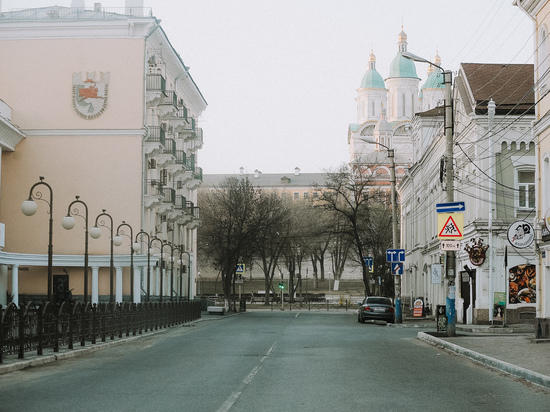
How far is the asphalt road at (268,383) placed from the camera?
36.7ft

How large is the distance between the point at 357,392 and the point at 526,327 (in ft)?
76.5

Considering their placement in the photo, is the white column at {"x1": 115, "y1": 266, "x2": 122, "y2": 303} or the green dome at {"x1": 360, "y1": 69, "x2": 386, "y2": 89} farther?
the green dome at {"x1": 360, "y1": 69, "x2": 386, "y2": 89}

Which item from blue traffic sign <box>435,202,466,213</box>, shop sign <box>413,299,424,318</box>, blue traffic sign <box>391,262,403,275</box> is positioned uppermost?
blue traffic sign <box>435,202,466,213</box>

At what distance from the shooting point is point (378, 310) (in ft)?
139

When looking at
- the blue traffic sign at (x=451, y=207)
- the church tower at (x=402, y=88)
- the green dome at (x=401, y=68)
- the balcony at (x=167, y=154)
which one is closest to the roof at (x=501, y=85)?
the blue traffic sign at (x=451, y=207)

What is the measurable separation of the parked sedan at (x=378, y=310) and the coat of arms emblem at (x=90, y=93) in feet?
69.8

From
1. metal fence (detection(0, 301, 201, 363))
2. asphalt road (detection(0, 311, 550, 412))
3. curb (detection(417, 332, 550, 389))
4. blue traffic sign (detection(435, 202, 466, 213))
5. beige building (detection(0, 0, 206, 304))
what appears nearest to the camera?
asphalt road (detection(0, 311, 550, 412))

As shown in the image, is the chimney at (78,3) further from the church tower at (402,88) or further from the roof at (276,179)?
the church tower at (402,88)

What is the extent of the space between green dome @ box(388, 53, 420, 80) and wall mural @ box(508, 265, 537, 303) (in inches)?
4565

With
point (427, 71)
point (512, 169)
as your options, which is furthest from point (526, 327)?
point (427, 71)

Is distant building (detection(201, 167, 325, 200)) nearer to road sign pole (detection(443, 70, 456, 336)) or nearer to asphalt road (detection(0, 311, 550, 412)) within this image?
road sign pole (detection(443, 70, 456, 336))

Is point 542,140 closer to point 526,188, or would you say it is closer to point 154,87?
point 526,188

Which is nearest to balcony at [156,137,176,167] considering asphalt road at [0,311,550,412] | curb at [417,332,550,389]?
curb at [417,332,550,389]

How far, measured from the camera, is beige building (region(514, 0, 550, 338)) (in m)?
25.6
